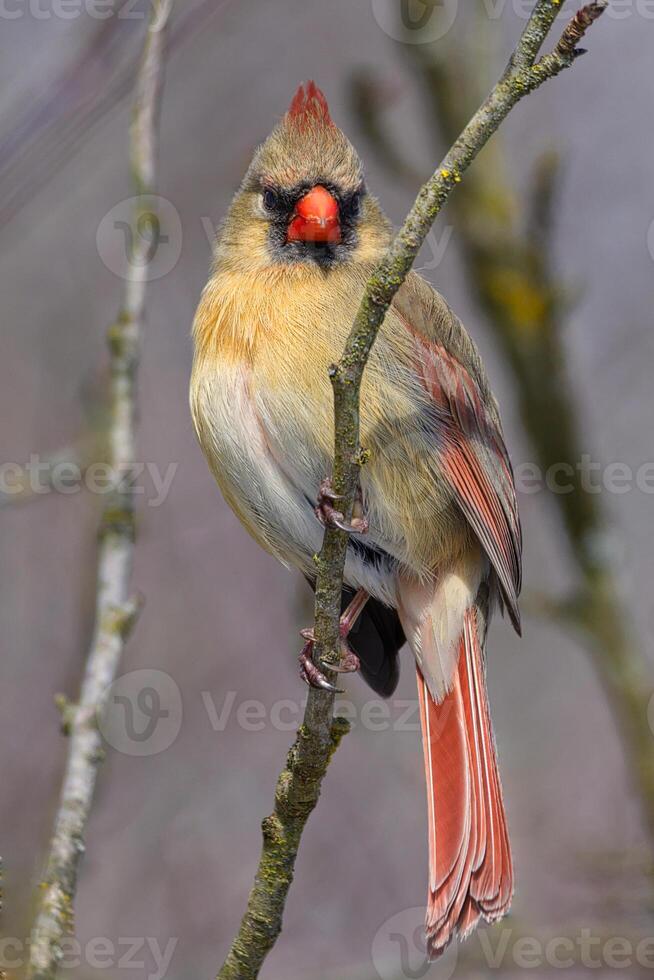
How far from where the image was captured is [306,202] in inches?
141

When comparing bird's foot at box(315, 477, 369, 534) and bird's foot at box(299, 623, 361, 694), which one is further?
bird's foot at box(299, 623, 361, 694)

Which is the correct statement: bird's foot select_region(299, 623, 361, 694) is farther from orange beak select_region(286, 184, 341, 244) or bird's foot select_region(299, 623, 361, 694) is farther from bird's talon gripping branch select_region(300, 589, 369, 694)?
orange beak select_region(286, 184, 341, 244)

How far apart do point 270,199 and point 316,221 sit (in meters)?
0.32

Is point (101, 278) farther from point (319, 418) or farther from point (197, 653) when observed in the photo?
point (319, 418)

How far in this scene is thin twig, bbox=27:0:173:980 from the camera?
268 centimetres

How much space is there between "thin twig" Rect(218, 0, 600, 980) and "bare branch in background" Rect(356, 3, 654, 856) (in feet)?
5.92

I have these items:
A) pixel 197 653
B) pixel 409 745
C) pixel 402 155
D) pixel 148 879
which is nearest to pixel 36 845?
pixel 148 879

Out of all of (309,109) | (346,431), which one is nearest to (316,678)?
(346,431)

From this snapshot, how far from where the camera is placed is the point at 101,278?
6066 mm

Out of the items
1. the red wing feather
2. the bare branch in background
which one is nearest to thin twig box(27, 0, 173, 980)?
the red wing feather

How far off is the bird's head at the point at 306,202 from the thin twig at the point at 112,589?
36 centimetres

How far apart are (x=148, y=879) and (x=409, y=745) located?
134 centimetres

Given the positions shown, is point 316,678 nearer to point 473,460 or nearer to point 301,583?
point 473,460

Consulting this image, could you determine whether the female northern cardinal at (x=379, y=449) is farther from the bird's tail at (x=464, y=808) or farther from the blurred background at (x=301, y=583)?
the blurred background at (x=301, y=583)
